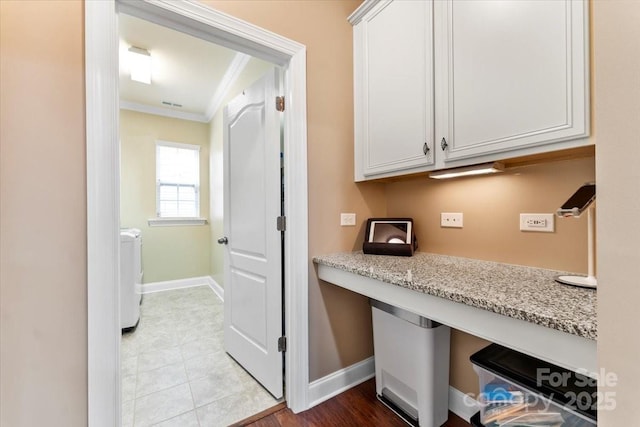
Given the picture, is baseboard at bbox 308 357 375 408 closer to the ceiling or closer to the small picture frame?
the small picture frame

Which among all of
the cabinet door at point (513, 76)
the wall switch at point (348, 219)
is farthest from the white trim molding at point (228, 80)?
the cabinet door at point (513, 76)

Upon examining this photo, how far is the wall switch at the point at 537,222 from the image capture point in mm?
1242

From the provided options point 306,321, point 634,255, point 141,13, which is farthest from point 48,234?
point 634,255

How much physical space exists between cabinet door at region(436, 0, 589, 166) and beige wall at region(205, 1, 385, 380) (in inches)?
26.5

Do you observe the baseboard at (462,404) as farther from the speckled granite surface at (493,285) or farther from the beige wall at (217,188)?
the beige wall at (217,188)

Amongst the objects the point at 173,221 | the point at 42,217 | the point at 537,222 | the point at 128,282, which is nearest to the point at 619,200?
the point at 537,222

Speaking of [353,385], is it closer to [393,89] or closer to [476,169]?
[476,169]

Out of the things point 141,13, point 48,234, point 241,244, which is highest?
point 141,13

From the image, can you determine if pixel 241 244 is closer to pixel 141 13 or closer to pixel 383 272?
pixel 383 272

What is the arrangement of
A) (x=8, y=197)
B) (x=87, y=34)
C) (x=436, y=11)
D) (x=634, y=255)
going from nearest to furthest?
(x=634, y=255)
(x=8, y=197)
(x=87, y=34)
(x=436, y=11)

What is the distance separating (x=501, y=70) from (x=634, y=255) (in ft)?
3.49

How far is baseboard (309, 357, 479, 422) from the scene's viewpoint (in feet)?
4.95

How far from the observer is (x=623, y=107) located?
414 millimetres

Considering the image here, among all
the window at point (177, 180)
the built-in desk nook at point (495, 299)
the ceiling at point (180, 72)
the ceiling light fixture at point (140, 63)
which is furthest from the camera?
the window at point (177, 180)
